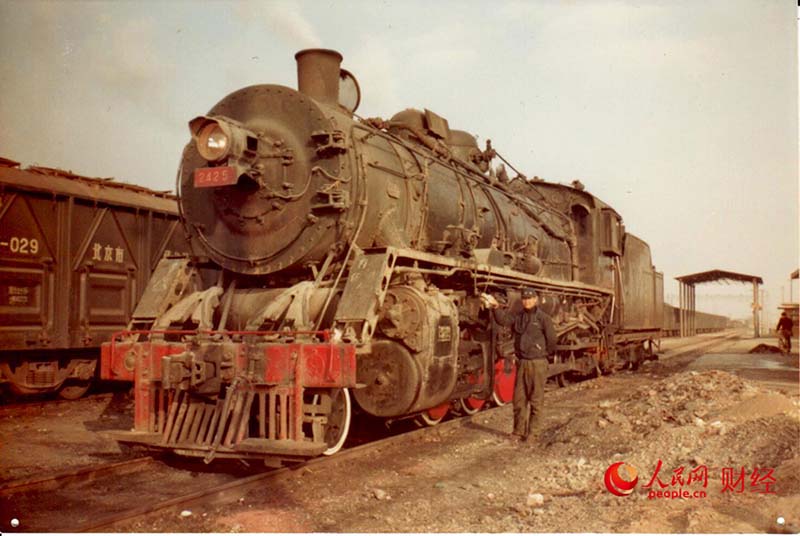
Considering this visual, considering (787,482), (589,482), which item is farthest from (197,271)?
(787,482)

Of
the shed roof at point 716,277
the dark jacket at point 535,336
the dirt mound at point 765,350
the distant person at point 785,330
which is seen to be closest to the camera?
the dark jacket at point 535,336

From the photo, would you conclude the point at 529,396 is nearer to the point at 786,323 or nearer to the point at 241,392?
the point at 241,392

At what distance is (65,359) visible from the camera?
428 inches

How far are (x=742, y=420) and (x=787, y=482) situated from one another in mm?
2405

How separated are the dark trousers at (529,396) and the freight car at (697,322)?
58.5ft

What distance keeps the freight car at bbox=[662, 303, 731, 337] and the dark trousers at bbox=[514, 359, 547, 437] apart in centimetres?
1782

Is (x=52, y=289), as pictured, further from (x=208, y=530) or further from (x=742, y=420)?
(x=742, y=420)

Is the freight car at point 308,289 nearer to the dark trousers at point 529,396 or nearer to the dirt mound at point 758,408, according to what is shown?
the dark trousers at point 529,396

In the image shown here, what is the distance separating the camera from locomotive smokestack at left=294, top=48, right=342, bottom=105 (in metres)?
7.26

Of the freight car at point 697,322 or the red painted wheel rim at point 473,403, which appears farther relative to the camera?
the freight car at point 697,322

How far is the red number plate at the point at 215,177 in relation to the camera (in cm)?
629

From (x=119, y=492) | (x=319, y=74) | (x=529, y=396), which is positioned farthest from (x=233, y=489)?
(x=319, y=74)

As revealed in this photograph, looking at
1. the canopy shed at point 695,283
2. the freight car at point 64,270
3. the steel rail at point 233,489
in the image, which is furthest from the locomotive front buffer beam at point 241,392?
the canopy shed at point 695,283

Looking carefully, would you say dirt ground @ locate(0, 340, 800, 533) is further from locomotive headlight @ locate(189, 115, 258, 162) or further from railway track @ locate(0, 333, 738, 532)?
locomotive headlight @ locate(189, 115, 258, 162)
